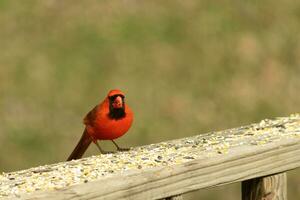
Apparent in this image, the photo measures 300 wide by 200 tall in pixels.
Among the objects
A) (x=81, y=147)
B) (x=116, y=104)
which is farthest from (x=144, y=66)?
(x=116, y=104)

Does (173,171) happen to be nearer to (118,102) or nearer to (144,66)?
(118,102)

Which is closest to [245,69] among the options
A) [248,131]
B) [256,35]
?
[256,35]

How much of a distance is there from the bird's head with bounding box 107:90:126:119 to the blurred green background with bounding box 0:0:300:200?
6160 millimetres

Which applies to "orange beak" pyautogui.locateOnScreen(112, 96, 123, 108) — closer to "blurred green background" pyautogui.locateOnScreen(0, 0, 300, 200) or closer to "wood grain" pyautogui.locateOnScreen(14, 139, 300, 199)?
"wood grain" pyautogui.locateOnScreen(14, 139, 300, 199)

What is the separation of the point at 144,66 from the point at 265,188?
30.9 ft

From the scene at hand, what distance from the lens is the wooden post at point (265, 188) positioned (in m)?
3.94

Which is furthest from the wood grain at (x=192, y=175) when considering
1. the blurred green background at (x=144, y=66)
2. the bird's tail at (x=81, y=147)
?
the blurred green background at (x=144, y=66)

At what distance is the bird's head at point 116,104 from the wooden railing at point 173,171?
0.60m

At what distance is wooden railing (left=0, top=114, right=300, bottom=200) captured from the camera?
347cm

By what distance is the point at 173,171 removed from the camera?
3684 millimetres

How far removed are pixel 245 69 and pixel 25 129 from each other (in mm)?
2902

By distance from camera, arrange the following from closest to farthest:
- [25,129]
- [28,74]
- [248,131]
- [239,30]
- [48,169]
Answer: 1. [48,169]
2. [248,131]
3. [25,129]
4. [28,74]
5. [239,30]

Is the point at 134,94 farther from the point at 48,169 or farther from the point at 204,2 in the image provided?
the point at 48,169

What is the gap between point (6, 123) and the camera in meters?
12.1
